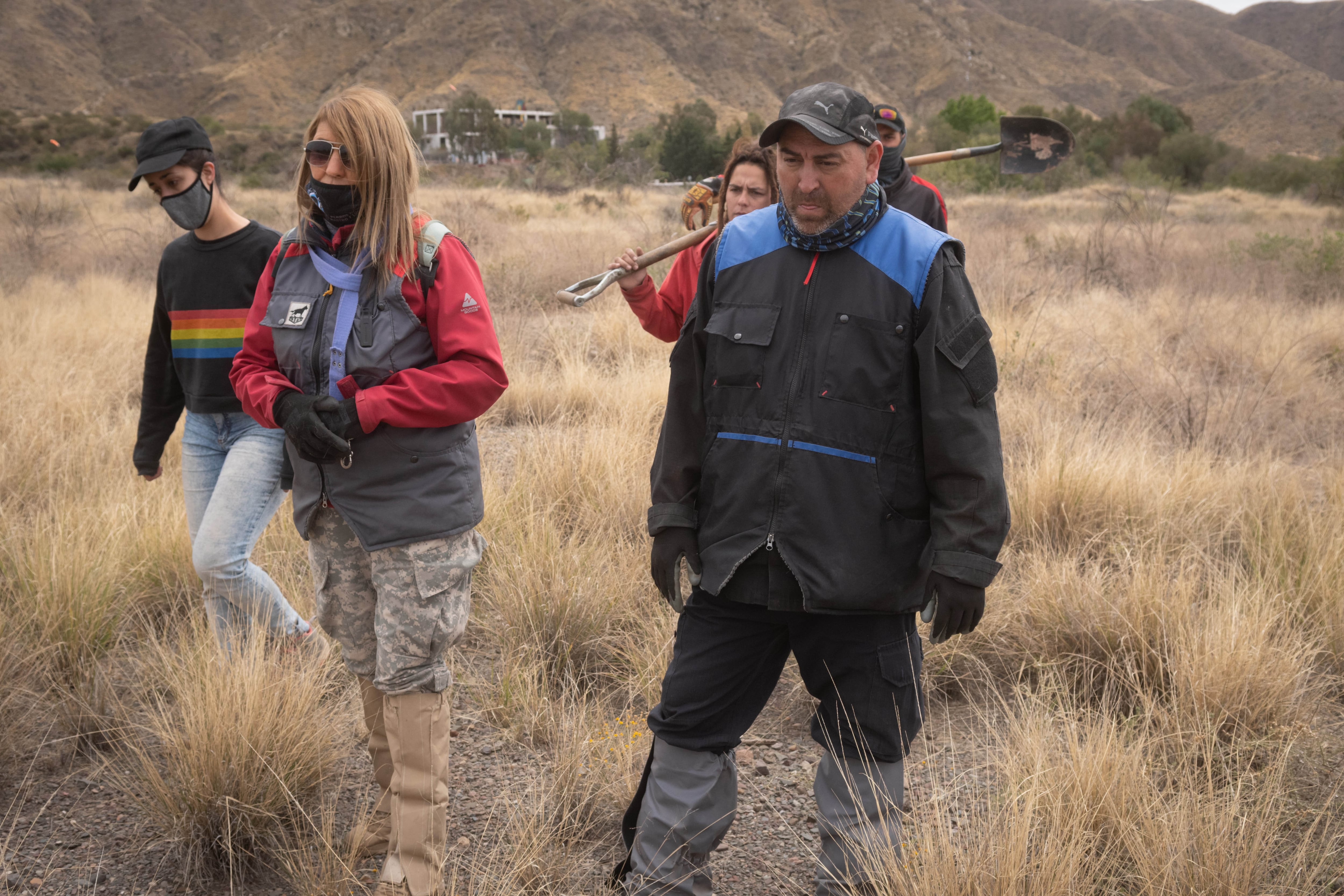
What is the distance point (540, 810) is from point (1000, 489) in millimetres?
1425

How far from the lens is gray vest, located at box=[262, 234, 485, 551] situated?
2105 mm

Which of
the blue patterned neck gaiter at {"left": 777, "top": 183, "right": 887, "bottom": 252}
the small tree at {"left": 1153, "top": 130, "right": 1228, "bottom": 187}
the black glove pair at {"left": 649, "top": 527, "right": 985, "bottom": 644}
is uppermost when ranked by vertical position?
the small tree at {"left": 1153, "top": 130, "right": 1228, "bottom": 187}

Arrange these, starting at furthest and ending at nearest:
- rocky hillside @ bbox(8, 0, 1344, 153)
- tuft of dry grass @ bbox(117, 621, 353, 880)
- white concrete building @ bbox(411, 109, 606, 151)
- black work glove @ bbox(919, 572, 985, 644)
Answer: rocky hillside @ bbox(8, 0, 1344, 153) < white concrete building @ bbox(411, 109, 606, 151) < tuft of dry grass @ bbox(117, 621, 353, 880) < black work glove @ bbox(919, 572, 985, 644)

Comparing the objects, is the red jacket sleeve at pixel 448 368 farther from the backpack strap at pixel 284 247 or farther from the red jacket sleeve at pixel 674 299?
the red jacket sleeve at pixel 674 299

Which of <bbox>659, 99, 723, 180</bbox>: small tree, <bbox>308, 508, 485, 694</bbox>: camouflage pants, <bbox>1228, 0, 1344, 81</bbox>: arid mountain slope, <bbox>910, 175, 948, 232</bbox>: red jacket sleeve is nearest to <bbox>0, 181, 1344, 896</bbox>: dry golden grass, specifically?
<bbox>308, 508, 485, 694</bbox>: camouflage pants

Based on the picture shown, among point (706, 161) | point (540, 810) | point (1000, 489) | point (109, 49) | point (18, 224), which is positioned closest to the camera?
point (1000, 489)

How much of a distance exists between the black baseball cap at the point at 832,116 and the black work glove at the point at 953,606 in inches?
34.7

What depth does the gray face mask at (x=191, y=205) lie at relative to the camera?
296cm

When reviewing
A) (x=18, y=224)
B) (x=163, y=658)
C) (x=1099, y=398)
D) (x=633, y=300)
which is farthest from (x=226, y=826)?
(x=18, y=224)

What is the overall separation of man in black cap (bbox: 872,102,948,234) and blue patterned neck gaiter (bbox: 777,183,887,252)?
2.14 meters

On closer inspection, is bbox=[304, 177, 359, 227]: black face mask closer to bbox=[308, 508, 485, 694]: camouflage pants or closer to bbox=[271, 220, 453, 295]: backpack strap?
bbox=[271, 220, 453, 295]: backpack strap

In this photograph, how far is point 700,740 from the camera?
6.82 feet

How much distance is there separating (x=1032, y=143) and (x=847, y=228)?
3402 mm

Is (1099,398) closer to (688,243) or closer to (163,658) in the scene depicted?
(688,243)
